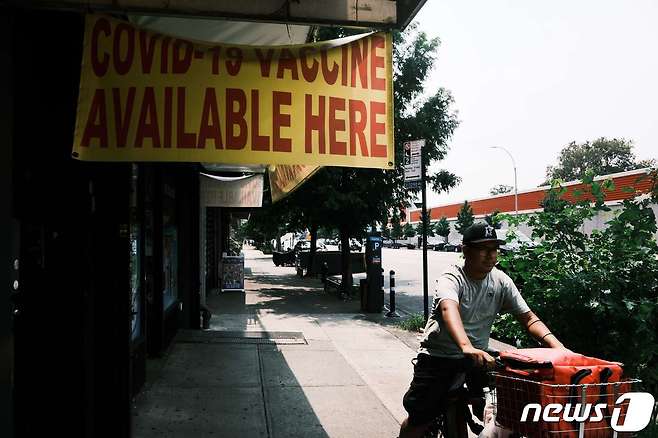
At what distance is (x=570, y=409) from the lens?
2.29 meters

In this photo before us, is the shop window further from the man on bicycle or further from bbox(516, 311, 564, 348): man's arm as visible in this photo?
bbox(516, 311, 564, 348): man's arm

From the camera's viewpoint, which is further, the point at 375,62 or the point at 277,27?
the point at 277,27

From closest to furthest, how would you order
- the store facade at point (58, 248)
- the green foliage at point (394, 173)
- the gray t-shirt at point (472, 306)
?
the store facade at point (58, 248)
the gray t-shirt at point (472, 306)
the green foliage at point (394, 173)

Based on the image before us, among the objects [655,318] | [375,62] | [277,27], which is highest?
[277,27]

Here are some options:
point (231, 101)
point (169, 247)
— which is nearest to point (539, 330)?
point (231, 101)

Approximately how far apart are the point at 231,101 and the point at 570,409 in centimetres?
225

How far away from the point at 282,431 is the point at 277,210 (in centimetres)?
1188

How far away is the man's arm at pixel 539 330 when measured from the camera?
9.91 feet

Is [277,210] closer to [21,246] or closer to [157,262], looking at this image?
[157,262]

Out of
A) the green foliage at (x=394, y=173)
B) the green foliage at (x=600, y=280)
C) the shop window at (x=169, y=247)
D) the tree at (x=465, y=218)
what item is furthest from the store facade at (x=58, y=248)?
the tree at (x=465, y=218)

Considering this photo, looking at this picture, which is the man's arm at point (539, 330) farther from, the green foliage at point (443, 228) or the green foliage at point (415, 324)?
the green foliage at point (443, 228)

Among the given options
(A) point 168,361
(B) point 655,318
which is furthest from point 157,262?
(B) point 655,318

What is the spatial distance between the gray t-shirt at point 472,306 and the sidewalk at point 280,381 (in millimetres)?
1938

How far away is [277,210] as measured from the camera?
16547 millimetres
